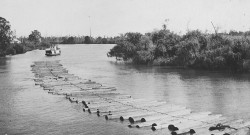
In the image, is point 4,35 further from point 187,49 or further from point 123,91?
point 123,91

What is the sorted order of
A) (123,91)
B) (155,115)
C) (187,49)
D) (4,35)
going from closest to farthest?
1. (155,115)
2. (123,91)
3. (187,49)
4. (4,35)

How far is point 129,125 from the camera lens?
78.6 ft

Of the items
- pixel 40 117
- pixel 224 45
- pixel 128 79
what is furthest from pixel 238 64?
pixel 40 117

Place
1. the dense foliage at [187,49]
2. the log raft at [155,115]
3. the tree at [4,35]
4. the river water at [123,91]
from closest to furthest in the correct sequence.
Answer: the log raft at [155,115]
the river water at [123,91]
the dense foliage at [187,49]
the tree at [4,35]

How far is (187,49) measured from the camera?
6669cm

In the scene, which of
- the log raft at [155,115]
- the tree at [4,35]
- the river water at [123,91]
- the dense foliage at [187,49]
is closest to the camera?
the log raft at [155,115]

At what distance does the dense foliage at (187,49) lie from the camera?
58.2 m

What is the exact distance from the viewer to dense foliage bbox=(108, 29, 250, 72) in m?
58.2

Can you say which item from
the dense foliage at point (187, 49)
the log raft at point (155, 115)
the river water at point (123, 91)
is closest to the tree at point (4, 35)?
the dense foliage at point (187, 49)

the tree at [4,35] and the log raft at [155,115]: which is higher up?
the tree at [4,35]

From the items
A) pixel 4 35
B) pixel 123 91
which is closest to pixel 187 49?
pixel 123 91

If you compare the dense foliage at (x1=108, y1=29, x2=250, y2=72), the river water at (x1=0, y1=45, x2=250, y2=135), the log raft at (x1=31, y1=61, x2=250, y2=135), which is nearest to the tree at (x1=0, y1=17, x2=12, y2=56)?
the dense foliage at (x1=108, y1=29, x2=250, y2=72)

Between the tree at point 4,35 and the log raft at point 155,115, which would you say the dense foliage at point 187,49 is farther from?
the tree at point 4,35

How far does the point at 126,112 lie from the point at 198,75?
29.1m
